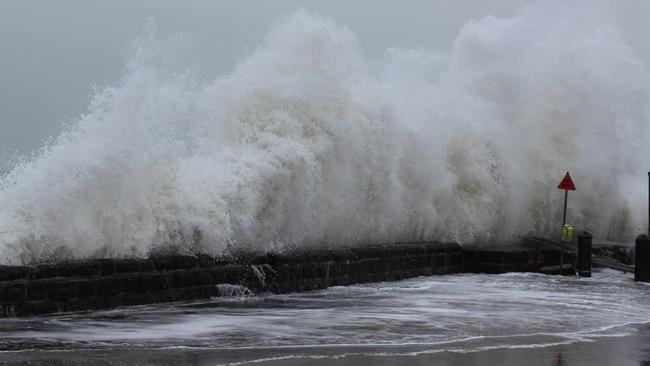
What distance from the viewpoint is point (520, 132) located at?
82.1 feet

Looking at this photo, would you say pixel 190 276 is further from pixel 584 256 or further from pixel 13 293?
pixel 584 256

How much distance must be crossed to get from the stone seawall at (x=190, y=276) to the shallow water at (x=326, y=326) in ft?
0.61

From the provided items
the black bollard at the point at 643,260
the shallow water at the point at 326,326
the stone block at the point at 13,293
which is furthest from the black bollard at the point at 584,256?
the stone block at the point at 13,293

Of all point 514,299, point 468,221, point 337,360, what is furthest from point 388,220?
point 337,360

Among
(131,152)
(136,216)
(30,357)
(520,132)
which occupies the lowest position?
(30,357)

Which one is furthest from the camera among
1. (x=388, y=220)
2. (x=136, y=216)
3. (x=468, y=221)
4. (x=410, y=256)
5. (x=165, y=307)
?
(x=468, y=221)

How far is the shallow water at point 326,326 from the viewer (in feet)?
25.2

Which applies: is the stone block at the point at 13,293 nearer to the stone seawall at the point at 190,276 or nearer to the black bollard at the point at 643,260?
the stone seawall at the point at 190,276

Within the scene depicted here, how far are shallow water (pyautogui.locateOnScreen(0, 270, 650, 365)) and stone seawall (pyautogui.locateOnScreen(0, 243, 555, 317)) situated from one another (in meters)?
0.18

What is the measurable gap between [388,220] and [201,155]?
14.5 feet

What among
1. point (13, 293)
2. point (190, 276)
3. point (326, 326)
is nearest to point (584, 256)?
point (190, 276)

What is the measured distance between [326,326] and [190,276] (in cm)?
229

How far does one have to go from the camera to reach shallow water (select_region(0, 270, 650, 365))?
25.2 feet

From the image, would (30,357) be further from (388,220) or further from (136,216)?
(388,220)
